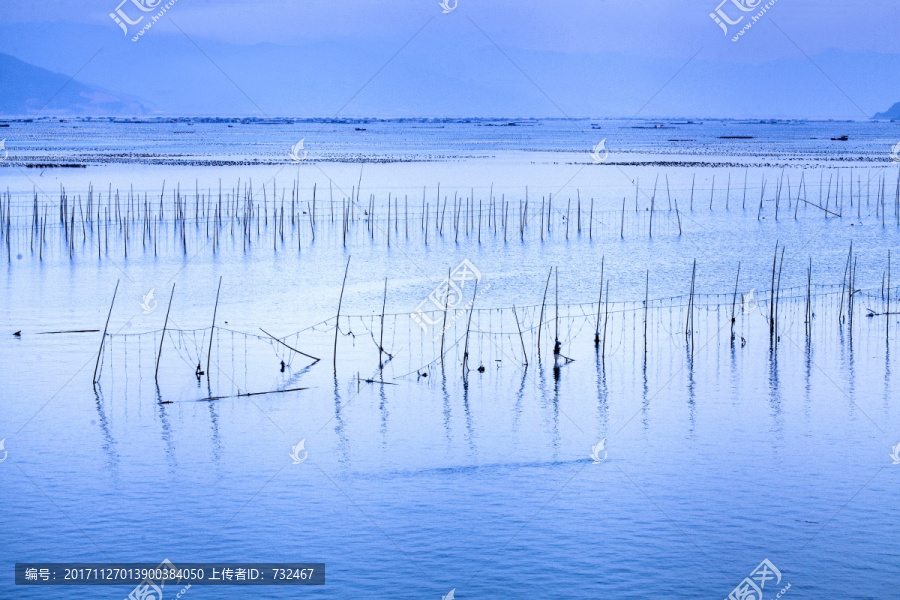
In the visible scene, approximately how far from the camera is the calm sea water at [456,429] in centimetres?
964

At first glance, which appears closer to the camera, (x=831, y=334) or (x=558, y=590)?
(x=558, y=590)

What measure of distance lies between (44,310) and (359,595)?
13.4 meters

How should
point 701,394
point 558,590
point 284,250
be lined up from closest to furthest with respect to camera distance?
1. point 558,590
2. point 701,394
3. point 284,250

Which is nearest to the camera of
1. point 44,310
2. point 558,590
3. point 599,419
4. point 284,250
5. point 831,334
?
point 558,590

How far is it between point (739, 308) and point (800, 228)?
1467cm

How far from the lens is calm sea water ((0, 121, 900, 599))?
31.6 feet

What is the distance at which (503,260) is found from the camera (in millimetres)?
26625

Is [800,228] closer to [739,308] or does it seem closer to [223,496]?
[739,308]

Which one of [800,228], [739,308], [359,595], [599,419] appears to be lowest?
[359,595]

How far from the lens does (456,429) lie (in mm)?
13180

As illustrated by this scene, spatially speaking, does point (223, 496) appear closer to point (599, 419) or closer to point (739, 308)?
point (599, 419)

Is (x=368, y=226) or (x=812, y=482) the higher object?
(x=368, y=226)

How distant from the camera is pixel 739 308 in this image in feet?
67.1

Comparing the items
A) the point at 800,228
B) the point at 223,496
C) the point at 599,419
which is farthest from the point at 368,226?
the point at 223,496
